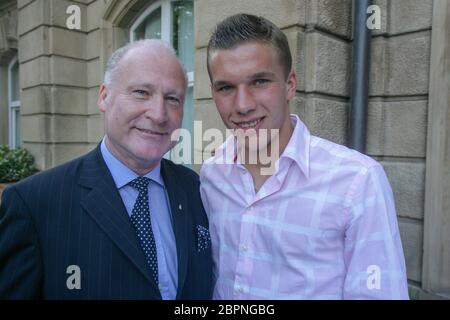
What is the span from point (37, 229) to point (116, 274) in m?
0.35

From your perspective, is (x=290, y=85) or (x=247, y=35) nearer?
(x=247, y=35)

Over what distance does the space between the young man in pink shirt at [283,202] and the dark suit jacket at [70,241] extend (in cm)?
34

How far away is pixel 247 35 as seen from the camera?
1726 millimetres

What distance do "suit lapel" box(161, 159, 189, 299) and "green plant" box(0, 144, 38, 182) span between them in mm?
5281

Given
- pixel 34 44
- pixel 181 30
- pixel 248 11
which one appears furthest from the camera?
pixel 34 44

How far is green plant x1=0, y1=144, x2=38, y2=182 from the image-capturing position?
6.27 meters

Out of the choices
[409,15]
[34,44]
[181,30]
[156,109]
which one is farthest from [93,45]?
[156,109]

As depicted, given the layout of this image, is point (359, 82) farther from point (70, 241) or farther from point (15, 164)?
point (15, 164)

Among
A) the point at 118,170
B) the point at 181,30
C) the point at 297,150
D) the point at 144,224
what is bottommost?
the point at 144,224

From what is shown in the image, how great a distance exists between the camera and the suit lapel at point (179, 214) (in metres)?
1.69

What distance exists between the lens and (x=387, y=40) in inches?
127

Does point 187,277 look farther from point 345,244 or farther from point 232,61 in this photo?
point 232,61

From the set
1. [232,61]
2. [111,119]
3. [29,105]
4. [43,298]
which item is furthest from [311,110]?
[29,105]

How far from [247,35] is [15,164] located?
19.6ft
